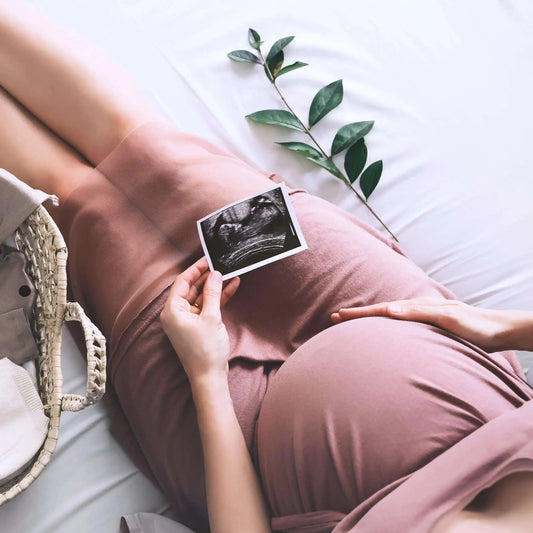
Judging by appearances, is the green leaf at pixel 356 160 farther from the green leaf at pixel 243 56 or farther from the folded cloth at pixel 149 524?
the folded cloth at pixel 149 524

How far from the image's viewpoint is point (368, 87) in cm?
135

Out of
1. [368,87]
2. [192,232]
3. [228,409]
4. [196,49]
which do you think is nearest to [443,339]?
[228,409]

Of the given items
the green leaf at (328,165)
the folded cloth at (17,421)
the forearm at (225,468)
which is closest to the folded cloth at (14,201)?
the folded cloth at (17,421)

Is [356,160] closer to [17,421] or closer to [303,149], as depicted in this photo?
[303,149]

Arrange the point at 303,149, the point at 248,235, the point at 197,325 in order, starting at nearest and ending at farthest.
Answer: the point at 197,325, the point at 248,235, the point at 303,149

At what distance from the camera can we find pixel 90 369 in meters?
0.81

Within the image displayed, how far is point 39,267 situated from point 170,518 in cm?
49

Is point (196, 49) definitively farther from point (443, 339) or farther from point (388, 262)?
point (443, 339)

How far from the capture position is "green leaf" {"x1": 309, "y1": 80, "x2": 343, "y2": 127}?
131cm

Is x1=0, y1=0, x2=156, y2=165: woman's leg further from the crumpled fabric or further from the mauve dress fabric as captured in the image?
the crumpled fabric

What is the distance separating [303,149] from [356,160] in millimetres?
123

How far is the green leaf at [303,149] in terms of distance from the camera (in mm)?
1274

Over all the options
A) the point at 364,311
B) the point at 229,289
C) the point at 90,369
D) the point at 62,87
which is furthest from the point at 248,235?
the point at 62,87

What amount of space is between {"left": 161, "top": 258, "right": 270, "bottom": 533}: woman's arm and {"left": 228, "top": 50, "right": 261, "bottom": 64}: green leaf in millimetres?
616
